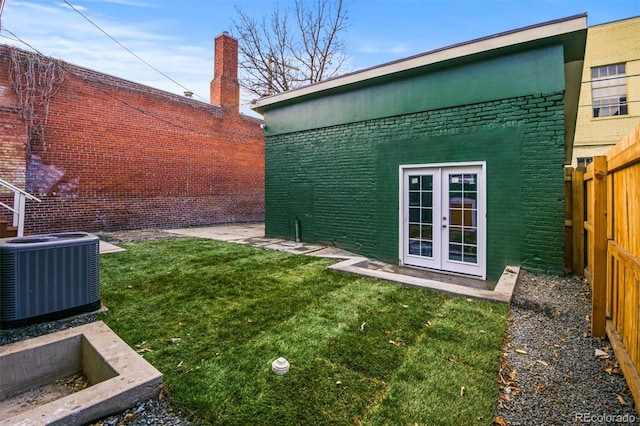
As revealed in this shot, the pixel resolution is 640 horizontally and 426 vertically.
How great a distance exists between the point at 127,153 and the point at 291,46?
10.9m

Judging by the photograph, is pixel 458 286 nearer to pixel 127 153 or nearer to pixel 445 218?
pixel 445 218

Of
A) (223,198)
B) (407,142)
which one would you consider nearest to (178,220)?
(223,198)

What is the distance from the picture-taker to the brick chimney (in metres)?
13.5

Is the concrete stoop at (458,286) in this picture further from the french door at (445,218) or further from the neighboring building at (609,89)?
the neighboring building at (609,89)

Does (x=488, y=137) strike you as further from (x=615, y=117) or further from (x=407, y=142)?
(x=615, y=117)

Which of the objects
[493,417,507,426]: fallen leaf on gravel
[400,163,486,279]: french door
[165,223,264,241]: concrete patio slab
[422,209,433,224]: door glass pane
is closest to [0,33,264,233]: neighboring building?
[165,223,264,241]: concrete patio slab

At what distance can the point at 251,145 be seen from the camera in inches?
580

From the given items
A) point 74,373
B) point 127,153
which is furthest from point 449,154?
point 127,153

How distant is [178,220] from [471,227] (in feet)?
33.4

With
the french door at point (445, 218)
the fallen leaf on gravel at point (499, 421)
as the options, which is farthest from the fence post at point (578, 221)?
the fallen leaf on gravel at point (499, 421)

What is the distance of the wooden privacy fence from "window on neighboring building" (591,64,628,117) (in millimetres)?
14747

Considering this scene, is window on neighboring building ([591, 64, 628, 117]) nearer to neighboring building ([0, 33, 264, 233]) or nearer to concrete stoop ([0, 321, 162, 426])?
neighboring building ([0, 33, 264, 233])

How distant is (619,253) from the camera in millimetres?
2361

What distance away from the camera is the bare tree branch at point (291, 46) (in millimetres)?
16703
